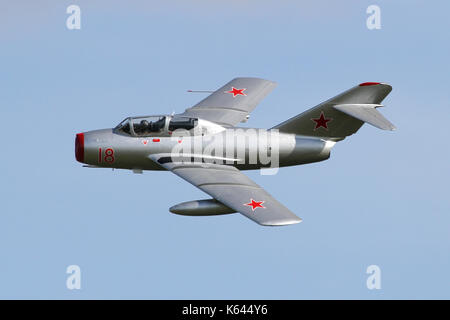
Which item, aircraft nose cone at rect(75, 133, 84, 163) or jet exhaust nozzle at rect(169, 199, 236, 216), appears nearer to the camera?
jet exhaust nozzle at rect(169, 199, 236, 216)

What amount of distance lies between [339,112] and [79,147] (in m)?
7.72

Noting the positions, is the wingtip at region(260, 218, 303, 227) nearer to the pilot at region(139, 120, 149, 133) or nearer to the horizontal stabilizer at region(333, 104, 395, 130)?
the horizontal stabilizer at region(333, 104, 395, 130)

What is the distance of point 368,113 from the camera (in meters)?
28.6

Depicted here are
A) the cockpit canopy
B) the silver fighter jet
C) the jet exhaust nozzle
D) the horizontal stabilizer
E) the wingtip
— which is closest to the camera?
the wingtip

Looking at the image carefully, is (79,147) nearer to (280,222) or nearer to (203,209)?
(203,209)

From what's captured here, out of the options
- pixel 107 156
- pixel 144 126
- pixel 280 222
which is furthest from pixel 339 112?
pixel 107 156

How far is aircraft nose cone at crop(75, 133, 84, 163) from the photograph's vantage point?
28453 millimetres

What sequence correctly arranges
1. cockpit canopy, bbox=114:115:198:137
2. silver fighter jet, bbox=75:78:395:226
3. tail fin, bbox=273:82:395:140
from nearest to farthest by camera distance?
silver fighter jet, bbox=75:78:395:226 → cockpit canopy, bbox=114:115:198:137 → tail fin, bbox=273:82:395:140

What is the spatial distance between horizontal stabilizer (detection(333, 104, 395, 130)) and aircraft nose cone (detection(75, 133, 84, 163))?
7.50 metres

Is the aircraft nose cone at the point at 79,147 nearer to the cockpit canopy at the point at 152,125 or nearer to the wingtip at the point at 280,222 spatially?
the cockpit canopy at the point at 152,125

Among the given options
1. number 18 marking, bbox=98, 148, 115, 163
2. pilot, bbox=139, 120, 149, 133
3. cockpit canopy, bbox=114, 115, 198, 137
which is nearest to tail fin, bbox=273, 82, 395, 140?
cockpit canopy, bbox=114, 115, 198, 137

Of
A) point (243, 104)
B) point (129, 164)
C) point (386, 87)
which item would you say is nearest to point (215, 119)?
point (243, 104)

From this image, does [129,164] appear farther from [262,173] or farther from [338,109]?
[338,109]

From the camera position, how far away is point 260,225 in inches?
954
